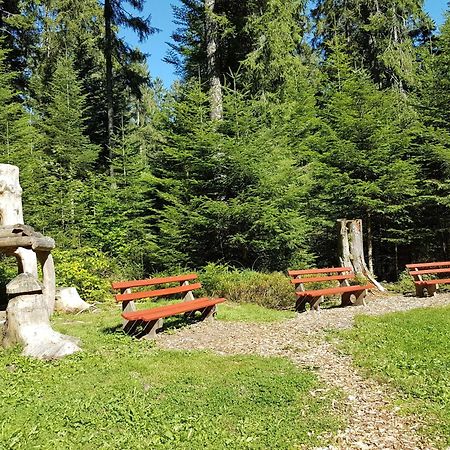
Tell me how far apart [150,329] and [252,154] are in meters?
6.16

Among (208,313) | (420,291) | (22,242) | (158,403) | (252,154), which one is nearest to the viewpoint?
(158,403)

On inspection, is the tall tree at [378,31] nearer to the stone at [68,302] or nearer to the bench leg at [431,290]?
the bench leg at [431,290]

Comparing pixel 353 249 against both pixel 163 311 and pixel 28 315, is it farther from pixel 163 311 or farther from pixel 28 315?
pixel 28 315

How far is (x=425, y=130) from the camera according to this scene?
14.1 metres

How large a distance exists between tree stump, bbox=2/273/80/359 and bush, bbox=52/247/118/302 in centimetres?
480

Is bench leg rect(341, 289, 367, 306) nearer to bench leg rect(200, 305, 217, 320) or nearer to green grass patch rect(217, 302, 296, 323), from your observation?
green grass patch rect(217, 302, 296, 323)

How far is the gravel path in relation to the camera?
3.55m

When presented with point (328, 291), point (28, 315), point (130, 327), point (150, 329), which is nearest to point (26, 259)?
point (28, 315)

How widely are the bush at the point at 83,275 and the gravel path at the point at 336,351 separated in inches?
154

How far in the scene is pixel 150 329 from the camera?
6.77 metres

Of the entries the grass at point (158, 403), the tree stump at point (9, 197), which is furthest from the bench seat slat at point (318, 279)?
the tree stump at point (9, 197)

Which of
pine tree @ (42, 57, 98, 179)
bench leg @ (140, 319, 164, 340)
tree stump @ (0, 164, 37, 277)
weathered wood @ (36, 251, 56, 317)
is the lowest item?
bench leg @ (140, 319, 164, 340)

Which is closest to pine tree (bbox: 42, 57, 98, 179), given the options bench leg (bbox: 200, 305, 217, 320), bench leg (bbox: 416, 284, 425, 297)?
bench leg (bbox: 200, 305, 217, 320)

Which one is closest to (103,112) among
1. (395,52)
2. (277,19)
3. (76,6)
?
(76,6)
